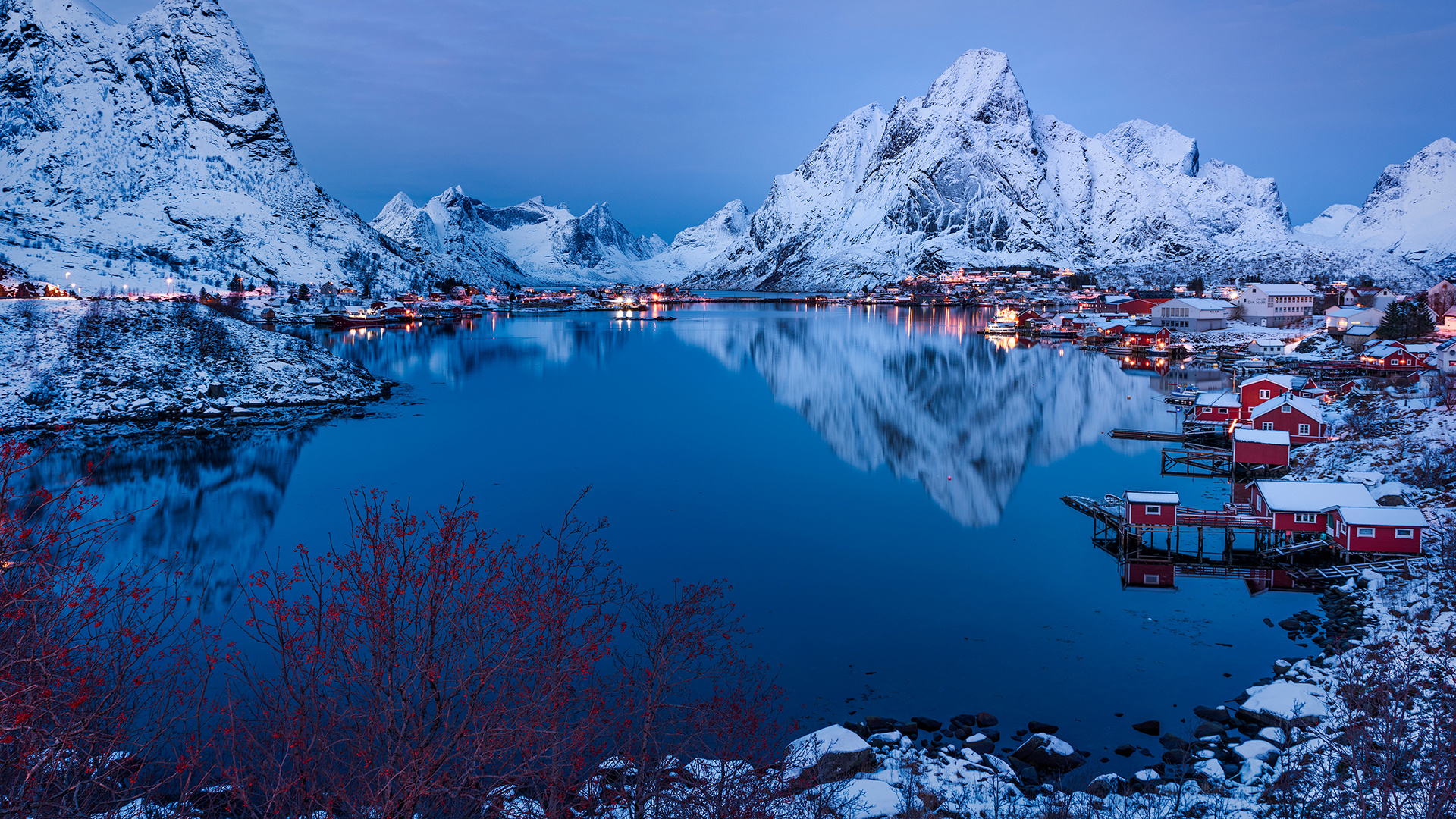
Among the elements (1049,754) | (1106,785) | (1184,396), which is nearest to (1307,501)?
(1049,754)

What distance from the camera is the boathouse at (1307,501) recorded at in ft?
73.2

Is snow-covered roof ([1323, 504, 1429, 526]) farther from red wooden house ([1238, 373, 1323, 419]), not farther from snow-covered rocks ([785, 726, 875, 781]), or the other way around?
red wooden house ([1238, 373, 1323, 419])

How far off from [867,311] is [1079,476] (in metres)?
119

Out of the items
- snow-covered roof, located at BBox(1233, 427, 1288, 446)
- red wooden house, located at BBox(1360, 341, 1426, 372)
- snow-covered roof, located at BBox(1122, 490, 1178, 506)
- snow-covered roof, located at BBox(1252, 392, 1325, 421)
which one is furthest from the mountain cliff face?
red wooden house, located at BBox(1360, 341, 1426, 372)

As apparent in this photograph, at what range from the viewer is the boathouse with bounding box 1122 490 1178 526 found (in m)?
22.9

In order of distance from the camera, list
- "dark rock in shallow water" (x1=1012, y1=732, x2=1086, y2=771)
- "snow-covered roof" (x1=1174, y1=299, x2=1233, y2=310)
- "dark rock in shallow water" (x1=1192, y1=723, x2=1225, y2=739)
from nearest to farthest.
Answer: "dark rock in shallow water" (x1=1012, y1=732, x2=1086, y2=771)
"dark rock in shallow water" (x1=1192, y1=723, x2=1225, y2=739)
"snow-covered roof" (x1=1174, y1=299, x2=1233, y2=310)

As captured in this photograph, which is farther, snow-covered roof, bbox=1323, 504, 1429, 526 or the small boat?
the small boat

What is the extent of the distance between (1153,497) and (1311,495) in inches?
163

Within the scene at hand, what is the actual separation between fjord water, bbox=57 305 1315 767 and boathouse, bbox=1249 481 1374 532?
10.5 ft

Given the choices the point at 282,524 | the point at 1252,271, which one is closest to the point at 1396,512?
the point at 282,524

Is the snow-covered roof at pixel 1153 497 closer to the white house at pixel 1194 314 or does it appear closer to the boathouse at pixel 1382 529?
the boathouse at pixel 1382 529

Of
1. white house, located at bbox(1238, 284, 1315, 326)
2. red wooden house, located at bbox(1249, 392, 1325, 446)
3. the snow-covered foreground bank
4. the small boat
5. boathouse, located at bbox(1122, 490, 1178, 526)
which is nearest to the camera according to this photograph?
boathouse, located at bbox(1122, 490, 1178, 526)

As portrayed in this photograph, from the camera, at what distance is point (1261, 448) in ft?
101

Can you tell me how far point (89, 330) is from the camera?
4650cm
